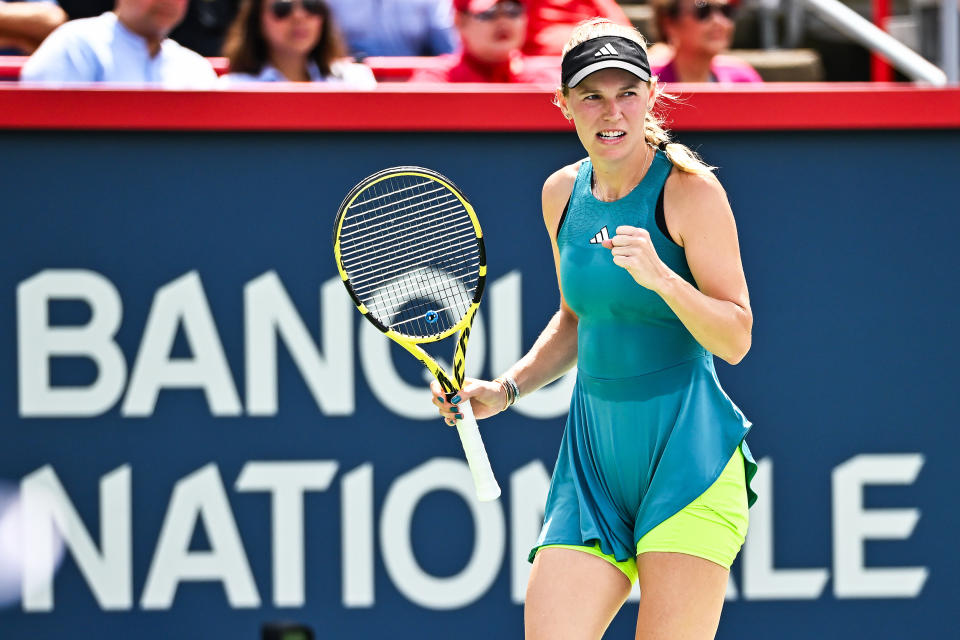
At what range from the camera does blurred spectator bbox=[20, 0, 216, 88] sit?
14.8ft

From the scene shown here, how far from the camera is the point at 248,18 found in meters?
4.78

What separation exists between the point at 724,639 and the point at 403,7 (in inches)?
108

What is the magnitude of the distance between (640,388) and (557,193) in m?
0.49

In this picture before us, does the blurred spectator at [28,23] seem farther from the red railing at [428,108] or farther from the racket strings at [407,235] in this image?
the racket strings at [407,235]

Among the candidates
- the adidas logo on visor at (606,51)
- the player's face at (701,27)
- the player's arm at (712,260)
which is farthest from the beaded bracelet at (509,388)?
the player's face at (701,27)

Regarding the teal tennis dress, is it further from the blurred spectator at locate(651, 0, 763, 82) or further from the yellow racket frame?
the blurred spectator at locate(651, 0, 763, 82)

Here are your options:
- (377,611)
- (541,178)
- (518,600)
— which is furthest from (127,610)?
(541,178)

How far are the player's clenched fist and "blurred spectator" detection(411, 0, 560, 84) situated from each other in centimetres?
225

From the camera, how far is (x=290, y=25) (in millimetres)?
4762

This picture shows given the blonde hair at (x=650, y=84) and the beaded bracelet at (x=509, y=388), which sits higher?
the blonde hair at (x=650, y=84)

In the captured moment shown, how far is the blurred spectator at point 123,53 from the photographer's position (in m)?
4.52

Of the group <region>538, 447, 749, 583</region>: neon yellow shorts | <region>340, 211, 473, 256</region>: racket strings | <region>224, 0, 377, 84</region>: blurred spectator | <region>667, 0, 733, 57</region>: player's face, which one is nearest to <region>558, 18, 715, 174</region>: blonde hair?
<region>538, 447, 749, 583</region>: neon yellow shorts

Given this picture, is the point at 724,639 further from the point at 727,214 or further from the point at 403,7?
the point at 403,7

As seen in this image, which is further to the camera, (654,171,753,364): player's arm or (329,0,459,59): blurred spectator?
(329,0,459,59): blurred spectator
